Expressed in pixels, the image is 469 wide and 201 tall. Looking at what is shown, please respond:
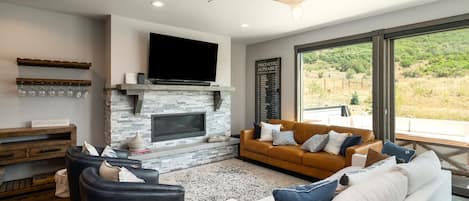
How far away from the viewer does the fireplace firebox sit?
472cm

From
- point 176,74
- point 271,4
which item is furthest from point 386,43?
point 176,74

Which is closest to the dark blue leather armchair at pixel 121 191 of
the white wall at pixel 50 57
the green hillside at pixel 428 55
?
the white wall at pixel 50 57

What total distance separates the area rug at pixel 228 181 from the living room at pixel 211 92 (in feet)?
0.10

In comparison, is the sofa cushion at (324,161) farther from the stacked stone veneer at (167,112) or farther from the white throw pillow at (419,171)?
the stacked stone veneer at (167,112)

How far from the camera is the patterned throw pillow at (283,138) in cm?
464

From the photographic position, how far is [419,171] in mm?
2053

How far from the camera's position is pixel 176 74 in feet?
15.4

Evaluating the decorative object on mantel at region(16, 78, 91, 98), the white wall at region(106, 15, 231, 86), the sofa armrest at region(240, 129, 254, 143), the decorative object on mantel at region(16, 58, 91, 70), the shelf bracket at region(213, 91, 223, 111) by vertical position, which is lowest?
the sofa armrest at region(240, 129, 254, 143)

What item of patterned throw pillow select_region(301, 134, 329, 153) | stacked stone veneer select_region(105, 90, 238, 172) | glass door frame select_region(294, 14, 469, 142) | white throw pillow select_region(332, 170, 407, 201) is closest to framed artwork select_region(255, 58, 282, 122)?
stacked stone veneer select_region(105, 90, 238, 172)

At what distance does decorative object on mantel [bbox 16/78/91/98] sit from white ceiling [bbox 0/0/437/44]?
1059 millimetres

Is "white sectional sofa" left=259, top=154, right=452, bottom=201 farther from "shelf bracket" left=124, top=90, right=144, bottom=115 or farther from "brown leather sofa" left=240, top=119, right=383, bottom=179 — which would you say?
"shelf bracket" left=124, top=90, right=144, bottom=115

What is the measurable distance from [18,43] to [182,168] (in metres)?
3.04

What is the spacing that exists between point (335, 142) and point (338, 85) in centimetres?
146

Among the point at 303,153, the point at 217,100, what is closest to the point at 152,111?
the point at 217,100
